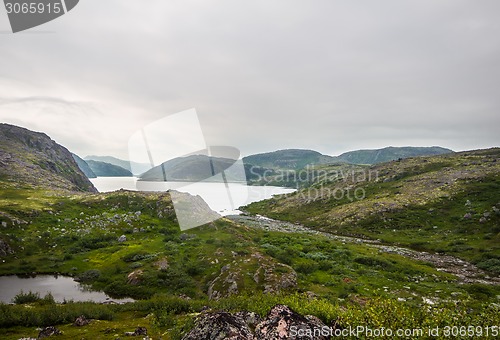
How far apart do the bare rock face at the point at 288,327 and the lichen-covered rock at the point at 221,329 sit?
0.69 meters

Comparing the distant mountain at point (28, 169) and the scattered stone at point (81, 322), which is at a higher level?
the distant mountain at point (28, 169)

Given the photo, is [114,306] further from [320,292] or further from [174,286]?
[320,292]

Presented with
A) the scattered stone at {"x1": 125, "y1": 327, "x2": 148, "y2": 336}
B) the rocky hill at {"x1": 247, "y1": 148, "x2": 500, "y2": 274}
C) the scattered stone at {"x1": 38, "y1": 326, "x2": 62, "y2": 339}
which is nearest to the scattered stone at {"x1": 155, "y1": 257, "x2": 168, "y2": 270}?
the scattered stone at {"x1": 38, "y1": 326, "x2": 62, "y2": 339}

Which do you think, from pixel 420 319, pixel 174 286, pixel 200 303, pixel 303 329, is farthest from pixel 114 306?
pixel 420 319

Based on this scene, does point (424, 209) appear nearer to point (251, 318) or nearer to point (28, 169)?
point (251, 318)

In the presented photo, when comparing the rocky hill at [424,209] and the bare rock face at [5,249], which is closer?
the bare rock face at [5,249]

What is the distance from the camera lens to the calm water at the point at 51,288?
34331mm

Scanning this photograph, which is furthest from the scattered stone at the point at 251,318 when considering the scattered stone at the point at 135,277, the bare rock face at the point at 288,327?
the scattered stone at the point at 135,277

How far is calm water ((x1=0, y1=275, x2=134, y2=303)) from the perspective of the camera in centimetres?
3433

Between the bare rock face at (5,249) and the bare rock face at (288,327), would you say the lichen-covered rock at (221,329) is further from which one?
the bare rock face at (5,249)

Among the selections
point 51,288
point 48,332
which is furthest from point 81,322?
point 51,288

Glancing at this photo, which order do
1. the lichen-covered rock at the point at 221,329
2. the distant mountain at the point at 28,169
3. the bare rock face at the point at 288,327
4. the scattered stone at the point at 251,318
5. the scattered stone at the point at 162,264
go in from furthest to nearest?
the distant mountain at the point at 28,169 → the scattered stone at the point at 162,264 → the scattered stone at the point at 251,318 → the lichen-covered rock at the point at 221,329 → the bare rock face at the point at 288,327

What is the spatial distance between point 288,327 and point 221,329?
115 inches

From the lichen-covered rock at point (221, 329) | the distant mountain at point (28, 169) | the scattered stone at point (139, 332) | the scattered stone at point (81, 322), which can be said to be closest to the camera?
the lichen-covered rock at point (221, 329)
